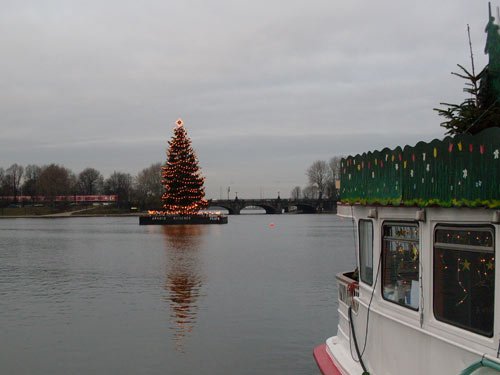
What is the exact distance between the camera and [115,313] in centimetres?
2178

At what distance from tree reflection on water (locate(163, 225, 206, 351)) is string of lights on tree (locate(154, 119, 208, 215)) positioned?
1256 inches

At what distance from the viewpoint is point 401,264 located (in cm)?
742

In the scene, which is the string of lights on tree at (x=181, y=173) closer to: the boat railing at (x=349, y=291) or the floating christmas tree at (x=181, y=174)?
the floating christmas tree at (x=181, y=174)

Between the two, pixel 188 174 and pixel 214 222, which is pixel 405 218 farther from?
pixel 214 222

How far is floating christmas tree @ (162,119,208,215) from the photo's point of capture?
8681 cm

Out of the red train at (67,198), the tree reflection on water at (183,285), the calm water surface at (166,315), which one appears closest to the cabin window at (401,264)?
the calm water surface at (166,315)

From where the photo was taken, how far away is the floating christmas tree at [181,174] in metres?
86.8

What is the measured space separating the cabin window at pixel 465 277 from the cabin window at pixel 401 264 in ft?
1.69

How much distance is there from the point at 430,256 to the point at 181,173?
267 feet

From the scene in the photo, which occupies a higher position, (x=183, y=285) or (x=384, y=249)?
(x=384, y=249)

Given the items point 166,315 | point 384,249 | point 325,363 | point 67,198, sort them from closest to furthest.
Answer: point 384,249, point 325,363, point 166,315, point 67,198

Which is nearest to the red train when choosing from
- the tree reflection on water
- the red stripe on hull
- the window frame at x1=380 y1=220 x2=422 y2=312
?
the tree reflection on water

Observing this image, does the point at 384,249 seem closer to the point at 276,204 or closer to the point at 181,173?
the point at 181,173

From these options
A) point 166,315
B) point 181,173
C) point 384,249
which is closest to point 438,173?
point 384,249
